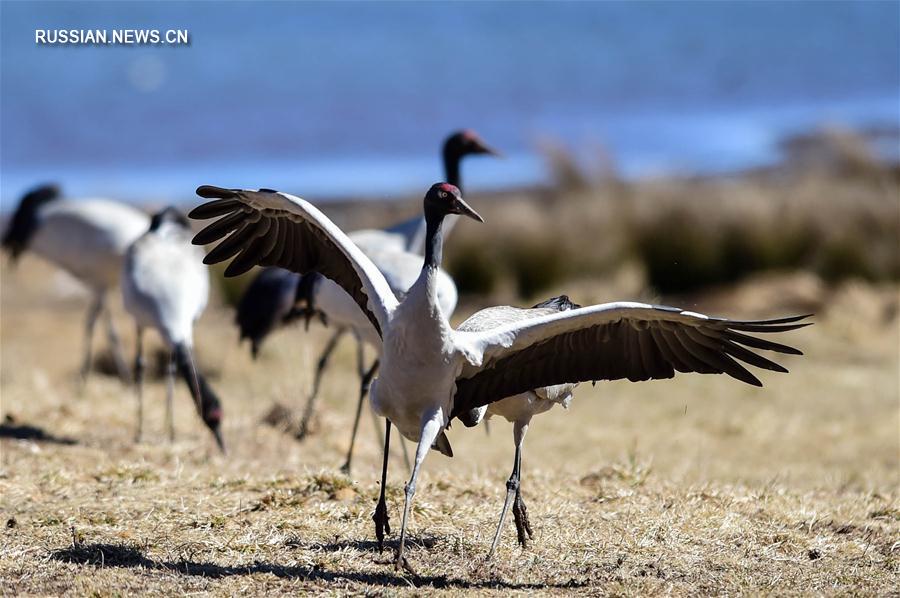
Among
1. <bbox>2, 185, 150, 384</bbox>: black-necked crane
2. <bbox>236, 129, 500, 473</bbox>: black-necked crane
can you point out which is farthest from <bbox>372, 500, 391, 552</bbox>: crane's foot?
<bbox>2, 185, 150, 384</bbox>: black-necked crane

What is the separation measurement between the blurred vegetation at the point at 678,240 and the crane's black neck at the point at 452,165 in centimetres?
372

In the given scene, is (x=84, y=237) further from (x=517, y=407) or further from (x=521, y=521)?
(x=521, y=521)

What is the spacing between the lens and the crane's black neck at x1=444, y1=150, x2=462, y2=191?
9305 millimetres

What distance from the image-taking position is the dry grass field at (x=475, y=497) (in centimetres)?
462

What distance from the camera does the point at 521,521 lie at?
5004 mm

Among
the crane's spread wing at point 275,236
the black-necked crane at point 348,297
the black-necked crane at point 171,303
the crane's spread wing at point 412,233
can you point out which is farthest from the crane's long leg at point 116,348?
the crane's spread wing at point 275,236

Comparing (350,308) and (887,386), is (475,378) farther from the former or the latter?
(887,386)

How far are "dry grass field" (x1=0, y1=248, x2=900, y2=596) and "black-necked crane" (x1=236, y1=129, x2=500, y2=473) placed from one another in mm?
381

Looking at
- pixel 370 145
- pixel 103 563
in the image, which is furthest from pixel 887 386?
pixel 370 145

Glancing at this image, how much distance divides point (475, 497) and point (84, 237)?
5509 mm

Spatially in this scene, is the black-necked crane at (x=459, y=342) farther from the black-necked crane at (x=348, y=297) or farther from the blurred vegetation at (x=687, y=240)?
the blurred vegetation at (x=687, y=240)

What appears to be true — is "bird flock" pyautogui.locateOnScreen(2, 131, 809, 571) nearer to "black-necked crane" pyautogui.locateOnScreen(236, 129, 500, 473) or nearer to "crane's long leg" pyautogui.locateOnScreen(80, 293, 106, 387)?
"black-necked crane" pyautogui.locateOnScreen(236, 129, 500, 473)

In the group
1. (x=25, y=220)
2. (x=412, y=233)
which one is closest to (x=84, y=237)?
(x=25, y=220)

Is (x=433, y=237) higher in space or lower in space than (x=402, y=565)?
higher
